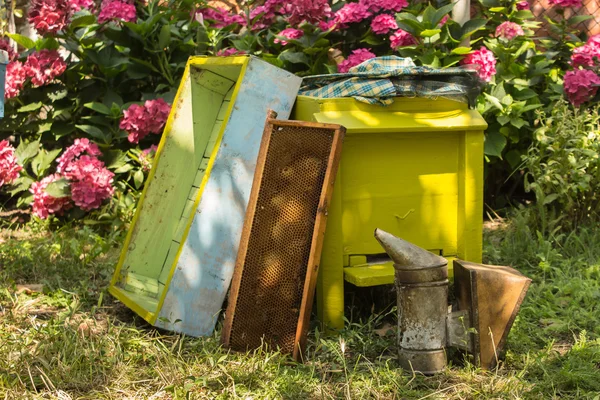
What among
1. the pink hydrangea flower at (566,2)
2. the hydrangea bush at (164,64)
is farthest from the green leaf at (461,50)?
the pink hydrangea flower at (566,2)

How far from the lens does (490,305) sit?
9.53 ft

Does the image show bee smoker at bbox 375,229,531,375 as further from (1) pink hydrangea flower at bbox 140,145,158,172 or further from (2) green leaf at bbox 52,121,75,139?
(2) green leaf at bbox 52,121,75,139

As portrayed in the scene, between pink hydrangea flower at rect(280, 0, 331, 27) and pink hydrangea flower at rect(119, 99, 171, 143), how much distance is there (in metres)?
1.02

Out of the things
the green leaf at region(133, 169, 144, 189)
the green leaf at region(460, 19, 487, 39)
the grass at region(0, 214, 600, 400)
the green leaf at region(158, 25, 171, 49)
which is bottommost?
the grass at region(0, 214, 600, 400)

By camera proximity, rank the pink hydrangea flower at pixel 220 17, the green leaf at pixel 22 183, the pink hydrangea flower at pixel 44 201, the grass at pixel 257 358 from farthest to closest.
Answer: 1. the pink hydrangea flower at pixel 220 17
2. the green leaf at pixel 22 183
3. the pink hydrangea flower at pixel 44 201
4. the grass at pixel 257 358

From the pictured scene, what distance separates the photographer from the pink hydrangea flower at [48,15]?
201 inches

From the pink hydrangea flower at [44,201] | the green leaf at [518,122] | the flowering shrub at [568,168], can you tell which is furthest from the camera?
the pink hydrangea flower at [44,201]

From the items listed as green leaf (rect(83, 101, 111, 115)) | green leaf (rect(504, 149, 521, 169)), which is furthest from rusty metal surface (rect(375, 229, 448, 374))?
green leaf (rect(83, 101, 111, 115))

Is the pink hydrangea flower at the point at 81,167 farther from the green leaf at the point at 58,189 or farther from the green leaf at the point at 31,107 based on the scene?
the green leaf at the point at 31,107

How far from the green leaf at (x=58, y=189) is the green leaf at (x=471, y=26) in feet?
8.90

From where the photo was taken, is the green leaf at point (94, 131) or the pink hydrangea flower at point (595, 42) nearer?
the pink hydrangea flower at point (595, 42)

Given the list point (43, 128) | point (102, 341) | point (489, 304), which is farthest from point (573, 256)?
point (43, 128)

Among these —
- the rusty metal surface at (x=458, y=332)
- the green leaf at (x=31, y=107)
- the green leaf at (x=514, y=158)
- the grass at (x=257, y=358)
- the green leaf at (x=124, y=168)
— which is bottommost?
the grass at (x=257, y=358)

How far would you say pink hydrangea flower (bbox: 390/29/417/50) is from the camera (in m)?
5.00
